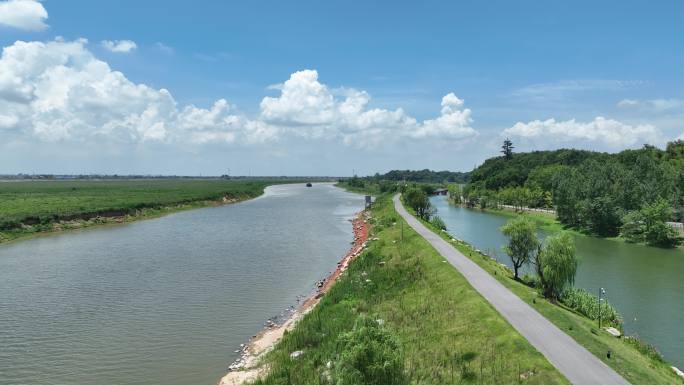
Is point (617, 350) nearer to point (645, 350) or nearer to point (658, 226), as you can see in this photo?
point (645, 350)

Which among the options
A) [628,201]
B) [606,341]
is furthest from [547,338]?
[628,201]

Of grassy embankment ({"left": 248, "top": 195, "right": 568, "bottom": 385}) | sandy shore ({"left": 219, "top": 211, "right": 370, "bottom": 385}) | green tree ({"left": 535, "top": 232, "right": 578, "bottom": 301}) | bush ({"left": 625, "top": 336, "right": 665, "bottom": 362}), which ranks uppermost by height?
green tree ({"left": 535, "top": 232, "right": 578, "bottom": 301})

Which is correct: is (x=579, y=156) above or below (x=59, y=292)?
above

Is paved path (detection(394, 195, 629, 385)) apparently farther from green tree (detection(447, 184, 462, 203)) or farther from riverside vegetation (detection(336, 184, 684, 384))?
green tree (detection(447, 184, 462, 203))

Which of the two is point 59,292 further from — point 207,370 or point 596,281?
point 596,281

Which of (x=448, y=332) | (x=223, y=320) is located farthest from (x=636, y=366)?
(x=223, y=320)

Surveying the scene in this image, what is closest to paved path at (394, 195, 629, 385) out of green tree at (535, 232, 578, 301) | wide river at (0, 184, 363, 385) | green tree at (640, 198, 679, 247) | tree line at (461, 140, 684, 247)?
green tree at (535, 232, 578, 301)
